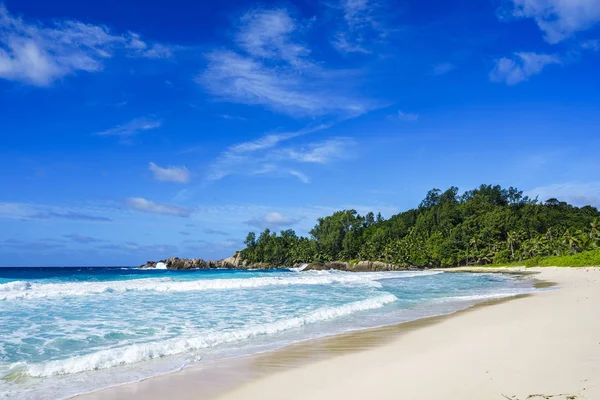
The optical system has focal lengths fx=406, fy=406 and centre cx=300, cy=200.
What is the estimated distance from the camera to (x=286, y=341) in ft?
32.3

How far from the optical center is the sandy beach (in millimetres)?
5195

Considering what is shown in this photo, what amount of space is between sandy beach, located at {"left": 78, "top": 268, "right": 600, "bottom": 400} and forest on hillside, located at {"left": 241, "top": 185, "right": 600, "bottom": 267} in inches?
2656

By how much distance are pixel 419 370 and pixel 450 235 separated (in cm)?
9483

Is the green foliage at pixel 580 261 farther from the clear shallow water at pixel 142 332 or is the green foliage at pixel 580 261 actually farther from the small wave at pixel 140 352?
the small wave at pixel 140 352

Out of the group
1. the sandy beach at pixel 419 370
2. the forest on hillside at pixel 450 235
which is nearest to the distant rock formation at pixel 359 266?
the forest on hillside at pixel 450 235

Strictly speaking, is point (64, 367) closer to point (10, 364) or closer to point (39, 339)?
point (10, 364)

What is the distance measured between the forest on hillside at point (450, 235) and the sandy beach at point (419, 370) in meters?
67.5

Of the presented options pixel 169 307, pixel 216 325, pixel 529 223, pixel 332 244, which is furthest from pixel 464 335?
pixel 332 244

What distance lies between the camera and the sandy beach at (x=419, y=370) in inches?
205

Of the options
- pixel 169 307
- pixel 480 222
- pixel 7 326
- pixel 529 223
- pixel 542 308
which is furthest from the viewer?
pixel 480 222

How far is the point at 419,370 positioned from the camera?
20.8 ft

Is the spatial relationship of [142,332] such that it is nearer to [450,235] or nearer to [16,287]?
[16,287]

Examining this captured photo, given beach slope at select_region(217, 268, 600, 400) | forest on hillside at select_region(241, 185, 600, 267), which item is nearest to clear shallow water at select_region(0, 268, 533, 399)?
beach slope at select_region(217, 268, 600, 400)

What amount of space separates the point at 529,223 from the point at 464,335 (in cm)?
9271
